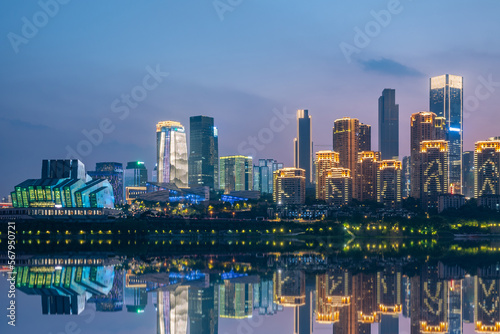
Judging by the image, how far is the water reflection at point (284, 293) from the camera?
876 inches

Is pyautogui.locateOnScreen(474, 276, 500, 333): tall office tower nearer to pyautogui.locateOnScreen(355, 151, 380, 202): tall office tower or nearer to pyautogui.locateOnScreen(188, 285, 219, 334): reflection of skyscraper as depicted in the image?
pyautogui.locateOnScreen(188, 285, 219, 334): reflection of skyscraper

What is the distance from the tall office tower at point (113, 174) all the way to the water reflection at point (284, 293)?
123 m

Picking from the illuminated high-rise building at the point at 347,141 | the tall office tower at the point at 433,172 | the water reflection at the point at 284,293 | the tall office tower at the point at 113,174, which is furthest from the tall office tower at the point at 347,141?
the water reflection at the point at 284,293

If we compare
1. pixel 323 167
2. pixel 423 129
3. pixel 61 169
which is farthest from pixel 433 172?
pixel 61 169

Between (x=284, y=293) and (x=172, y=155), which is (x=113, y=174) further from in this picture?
(x=284, y=293)

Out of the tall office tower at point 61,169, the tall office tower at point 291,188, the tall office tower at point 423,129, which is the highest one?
the tall office tower at point 423,129

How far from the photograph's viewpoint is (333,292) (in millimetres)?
28312

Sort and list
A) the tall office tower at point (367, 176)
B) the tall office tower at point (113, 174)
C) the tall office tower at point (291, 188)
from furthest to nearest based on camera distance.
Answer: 1. the tall office tower at point (113, 174)
2. the tall office tower at point (291, 188)
3. the tall office tower at point (367, 176)

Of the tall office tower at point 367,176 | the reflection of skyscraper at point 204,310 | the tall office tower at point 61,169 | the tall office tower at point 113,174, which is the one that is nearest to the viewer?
the reflection of skyscraper at point 204,310

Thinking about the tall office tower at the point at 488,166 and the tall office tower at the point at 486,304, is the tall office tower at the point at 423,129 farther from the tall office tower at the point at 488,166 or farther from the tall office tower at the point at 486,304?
the tall office tower at the point at 486,304

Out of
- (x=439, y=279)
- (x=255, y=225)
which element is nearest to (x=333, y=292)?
(x=439, y=279)

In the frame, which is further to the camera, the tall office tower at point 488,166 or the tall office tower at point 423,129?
the tall office tower at point 423,129

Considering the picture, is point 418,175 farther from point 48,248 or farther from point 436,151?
point 48,248

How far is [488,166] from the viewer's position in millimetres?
136000
